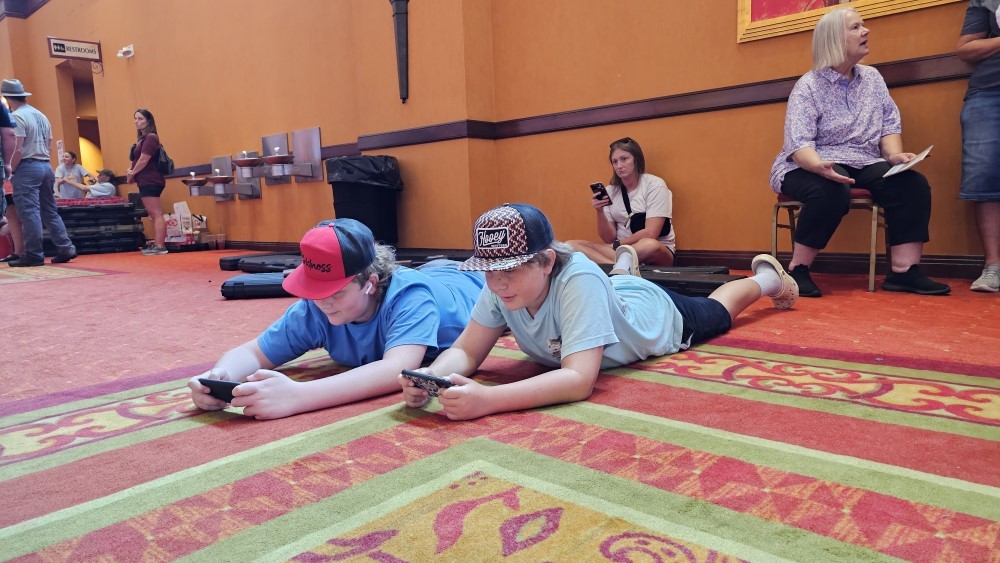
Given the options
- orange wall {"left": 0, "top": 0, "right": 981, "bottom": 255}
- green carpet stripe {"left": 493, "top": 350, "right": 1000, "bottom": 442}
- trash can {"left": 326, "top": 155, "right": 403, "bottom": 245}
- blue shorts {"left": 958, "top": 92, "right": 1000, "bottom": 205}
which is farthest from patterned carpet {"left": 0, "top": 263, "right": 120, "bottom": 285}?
blue shorts {"left": 958, "top": 92, "right": 1000, "bottom": 205}

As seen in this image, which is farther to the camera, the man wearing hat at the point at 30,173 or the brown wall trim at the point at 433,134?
the man wearing hat at the point at 30,173

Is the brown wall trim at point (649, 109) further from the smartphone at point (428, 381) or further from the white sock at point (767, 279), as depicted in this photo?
the smartphone at point (428, 381)

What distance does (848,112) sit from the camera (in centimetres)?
304

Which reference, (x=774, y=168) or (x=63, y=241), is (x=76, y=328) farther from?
(x=63, y=241)

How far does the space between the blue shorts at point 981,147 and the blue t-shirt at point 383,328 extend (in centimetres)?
243

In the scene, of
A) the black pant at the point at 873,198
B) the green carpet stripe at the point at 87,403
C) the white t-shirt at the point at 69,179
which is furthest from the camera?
the white t-shirt at the point at 69,179

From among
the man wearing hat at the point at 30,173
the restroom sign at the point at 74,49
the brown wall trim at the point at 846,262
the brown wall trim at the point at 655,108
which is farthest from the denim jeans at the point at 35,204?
the restroom sign at the point at 74,49

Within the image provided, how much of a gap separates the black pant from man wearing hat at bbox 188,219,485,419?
1.91 metres

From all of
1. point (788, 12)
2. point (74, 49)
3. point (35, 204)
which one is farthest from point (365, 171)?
point (74, 49)

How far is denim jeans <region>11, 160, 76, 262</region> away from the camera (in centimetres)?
552

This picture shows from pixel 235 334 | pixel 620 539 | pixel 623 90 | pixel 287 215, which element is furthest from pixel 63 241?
pixel 620 539

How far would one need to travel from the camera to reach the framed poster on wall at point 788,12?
10.5 feet

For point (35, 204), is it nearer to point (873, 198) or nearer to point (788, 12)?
point (788, 12)

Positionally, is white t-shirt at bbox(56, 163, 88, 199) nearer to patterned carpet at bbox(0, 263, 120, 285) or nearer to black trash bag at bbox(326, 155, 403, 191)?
patterned carpet at bbox(0, 263, 120, 285)
